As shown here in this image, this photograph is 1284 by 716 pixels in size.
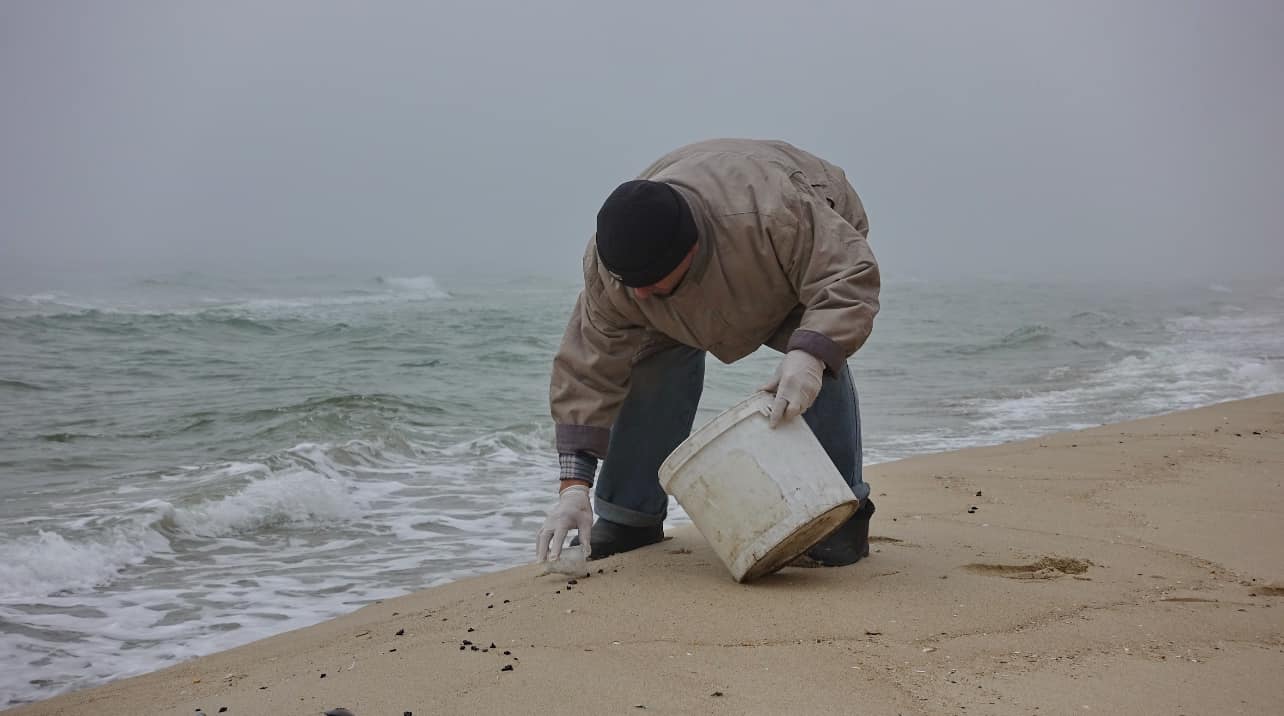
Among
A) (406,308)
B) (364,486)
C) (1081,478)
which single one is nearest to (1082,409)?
(1081,478)

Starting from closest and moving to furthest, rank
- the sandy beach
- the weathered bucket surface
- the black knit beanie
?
1. the sandy beach
2. the black knit beanie
3. the weathered bucket surface

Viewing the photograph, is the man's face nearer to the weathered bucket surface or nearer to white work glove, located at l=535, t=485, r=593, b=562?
the weathered bucket surface

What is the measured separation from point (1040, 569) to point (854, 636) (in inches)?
38.0

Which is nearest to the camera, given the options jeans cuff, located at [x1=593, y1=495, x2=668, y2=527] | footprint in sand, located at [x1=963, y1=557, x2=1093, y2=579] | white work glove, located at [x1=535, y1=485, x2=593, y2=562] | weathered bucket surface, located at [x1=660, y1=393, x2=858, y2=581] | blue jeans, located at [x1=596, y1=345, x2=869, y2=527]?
weathered bucket surface, located at [x1=660, y1=393, x2=858, y2=581]

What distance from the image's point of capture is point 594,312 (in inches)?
121

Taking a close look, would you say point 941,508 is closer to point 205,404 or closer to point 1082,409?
point 1082,409

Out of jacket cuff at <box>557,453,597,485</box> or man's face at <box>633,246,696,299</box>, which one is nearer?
man's face at <box>633,246,696,299</box>

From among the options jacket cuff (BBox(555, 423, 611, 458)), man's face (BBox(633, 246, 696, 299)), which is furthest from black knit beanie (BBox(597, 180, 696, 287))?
jacket cuff (BBox(555, 423, 611, 458))

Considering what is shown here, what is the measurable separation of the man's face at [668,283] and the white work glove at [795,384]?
33 centimetres

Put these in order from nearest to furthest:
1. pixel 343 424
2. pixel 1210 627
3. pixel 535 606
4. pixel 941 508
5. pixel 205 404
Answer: pixel 1210 627
pixel 535 606
pixel 941 508
pixel 343 424
pixel 205 404

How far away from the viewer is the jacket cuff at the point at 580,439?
123 inches

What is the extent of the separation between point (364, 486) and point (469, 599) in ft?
10.2

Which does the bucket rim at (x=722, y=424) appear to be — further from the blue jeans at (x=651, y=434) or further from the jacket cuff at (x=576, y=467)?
the blue jeans at (x=651, y=434)

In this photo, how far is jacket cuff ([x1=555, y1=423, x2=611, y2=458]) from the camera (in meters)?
3.14
